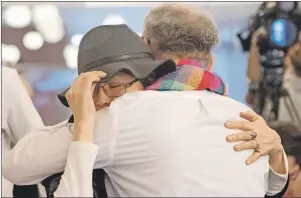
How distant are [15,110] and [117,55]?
2.57 feet

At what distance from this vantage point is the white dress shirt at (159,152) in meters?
1.07

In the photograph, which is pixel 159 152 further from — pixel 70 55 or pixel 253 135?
pixel 70 55

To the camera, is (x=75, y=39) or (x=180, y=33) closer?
(x=180, y=33)

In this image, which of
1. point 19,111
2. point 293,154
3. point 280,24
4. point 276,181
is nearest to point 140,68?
point 276,181

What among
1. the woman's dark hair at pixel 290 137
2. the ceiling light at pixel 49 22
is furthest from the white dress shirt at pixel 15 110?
the woman's dark hair at pixel 290 137

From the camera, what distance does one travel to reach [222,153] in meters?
1.11

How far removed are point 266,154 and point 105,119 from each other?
357mm

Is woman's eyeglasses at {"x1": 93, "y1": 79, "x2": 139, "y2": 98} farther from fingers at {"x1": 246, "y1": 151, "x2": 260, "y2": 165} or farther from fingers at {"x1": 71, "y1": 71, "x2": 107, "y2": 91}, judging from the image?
fingers at {"x1": 246, "y1": 151, "x2": 260, "y2": 165}

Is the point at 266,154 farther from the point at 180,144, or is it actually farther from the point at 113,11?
the point at 113,11

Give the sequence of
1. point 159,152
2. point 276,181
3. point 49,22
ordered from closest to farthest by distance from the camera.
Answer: point 159,152 → point 276,181 → point 49,22

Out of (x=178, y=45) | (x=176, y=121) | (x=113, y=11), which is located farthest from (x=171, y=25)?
(x=113, y=11)

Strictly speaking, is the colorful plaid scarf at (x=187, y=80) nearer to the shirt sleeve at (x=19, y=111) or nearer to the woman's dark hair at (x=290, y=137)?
the shirt sleeve at (x=19, y=111)

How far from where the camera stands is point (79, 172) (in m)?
1.07

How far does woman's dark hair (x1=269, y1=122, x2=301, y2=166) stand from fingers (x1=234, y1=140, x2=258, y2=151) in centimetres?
111
